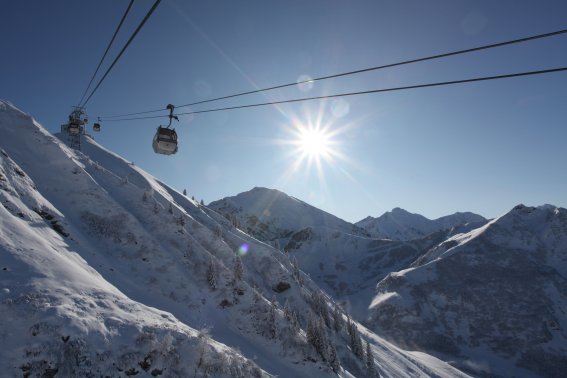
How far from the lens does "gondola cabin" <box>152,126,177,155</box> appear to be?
27.3 meters

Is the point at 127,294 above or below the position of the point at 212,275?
below

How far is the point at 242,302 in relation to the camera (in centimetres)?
4988

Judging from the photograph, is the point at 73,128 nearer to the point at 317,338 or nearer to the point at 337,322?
the point at 317,338

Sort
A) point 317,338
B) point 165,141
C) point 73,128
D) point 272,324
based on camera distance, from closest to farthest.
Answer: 1. point 165,141
2. point 272,324
3. point 73,128
4. point 317,338

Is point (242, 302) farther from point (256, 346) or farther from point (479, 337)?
point (479, 337)

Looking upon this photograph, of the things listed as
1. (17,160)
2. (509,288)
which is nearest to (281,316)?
(17,160)

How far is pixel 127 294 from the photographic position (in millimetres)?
37625

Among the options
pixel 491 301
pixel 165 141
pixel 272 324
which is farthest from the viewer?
pixel 491 301

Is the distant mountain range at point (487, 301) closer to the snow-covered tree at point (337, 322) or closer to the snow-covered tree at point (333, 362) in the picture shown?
the snow-covered tree at point (337, 322)

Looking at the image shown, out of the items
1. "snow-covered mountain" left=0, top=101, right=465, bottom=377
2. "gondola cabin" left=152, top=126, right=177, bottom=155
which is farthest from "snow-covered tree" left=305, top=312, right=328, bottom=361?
"gondola cabin" left=152, top=126, right=177, bottom=155

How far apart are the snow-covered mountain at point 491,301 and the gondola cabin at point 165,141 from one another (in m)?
136

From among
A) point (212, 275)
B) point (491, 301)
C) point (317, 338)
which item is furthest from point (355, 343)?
point (491, 301)

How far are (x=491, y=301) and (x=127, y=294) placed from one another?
16696 centimetres

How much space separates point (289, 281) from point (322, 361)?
1372 inches
